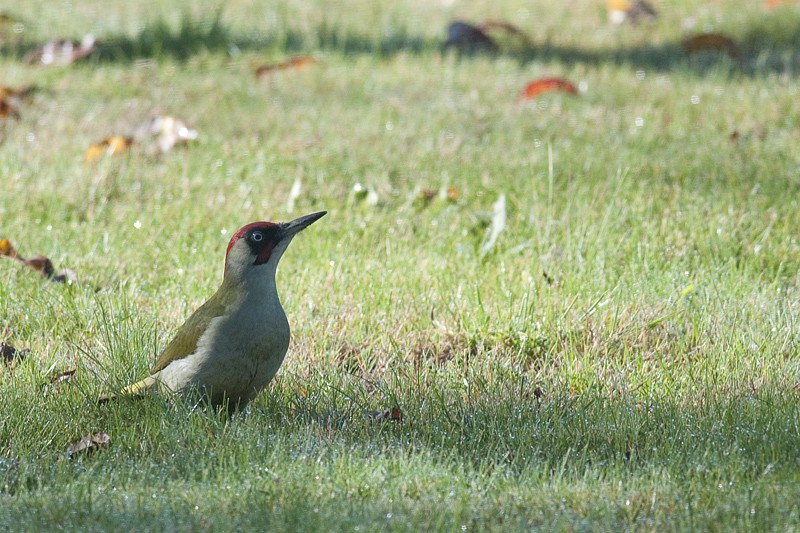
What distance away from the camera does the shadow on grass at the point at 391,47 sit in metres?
8.23

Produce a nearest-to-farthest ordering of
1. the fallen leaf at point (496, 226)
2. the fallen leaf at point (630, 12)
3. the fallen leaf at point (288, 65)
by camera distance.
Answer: the fallen leaf at point (496, 226) → the fallen leaf at point (288, 65) → the fallen leaf at point (630, 12)

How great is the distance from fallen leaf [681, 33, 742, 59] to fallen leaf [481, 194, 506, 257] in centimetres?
359

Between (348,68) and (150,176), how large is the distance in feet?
7.44

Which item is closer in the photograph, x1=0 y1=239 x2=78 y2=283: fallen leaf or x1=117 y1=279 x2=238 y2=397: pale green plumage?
x1=117 y1=279 x2=238 y2=397: pale green plumage

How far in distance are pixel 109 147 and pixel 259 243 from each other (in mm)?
3034

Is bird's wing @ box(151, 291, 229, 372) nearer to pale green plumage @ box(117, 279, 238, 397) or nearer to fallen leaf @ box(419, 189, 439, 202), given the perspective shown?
pale green plumage @ box(117, 279, 238, 397)

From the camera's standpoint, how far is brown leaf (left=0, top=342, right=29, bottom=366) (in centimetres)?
423

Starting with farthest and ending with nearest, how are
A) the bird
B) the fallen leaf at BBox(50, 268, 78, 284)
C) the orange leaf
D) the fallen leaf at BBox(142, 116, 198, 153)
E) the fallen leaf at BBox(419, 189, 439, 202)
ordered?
the orange leaf
the fallen leaf at BBox(142, 116, 198, 153)
the fallen leaf at BBox(419, 189, 439, 202)
the fallen leaf at BBox(50, 268, 78, 284)
the bird

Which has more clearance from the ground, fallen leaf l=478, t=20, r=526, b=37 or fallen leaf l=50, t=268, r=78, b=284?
fallen leaf l=478, t=20, r=526, b=37

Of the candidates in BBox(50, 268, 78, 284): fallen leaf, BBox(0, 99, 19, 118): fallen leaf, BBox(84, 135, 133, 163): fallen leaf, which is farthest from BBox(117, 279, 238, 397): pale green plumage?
BBox(0, 99, 19, 118): fallen leaf

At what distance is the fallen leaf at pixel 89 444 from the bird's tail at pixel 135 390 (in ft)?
0.77

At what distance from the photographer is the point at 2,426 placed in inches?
143

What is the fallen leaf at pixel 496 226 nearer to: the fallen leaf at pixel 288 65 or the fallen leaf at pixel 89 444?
the fallen leaf at pixel 89 444

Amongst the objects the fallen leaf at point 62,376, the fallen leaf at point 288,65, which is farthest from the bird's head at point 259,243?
the fallen leaf at point 288,65
